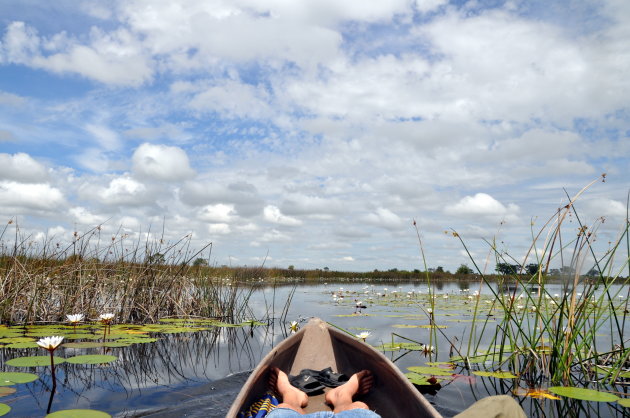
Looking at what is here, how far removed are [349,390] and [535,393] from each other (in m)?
1.77

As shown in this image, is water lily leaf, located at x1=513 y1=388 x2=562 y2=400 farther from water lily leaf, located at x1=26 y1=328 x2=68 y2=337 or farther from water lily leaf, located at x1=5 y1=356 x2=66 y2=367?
water lily leaf, located at x1=26 y1=328 x2=68 y2=337

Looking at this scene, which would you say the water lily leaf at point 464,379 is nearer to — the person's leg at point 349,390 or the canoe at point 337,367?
the canoe at point 337,367

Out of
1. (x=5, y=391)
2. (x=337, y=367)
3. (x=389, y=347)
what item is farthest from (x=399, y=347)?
(x=5, y=391)

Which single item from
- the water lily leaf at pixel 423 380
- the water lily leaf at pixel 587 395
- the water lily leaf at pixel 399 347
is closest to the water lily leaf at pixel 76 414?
the water lily leaf at pixel 423 380

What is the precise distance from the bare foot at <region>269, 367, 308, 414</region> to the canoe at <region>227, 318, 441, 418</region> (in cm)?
6

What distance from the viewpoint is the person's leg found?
314 centimetres

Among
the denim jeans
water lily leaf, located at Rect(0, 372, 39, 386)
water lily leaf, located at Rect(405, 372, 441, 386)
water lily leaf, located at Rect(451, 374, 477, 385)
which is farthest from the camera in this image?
water lily leaf, located at Rect(451, 374, 477, 385)

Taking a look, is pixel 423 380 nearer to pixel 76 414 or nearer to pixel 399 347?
pixel 399 347

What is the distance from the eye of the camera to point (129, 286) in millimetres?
7543

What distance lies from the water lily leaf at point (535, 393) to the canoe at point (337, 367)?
154cm

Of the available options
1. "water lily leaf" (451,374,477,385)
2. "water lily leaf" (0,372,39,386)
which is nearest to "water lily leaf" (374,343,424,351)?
"water lily leaf" (451,374,477,385)

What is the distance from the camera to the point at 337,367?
387 centimetres

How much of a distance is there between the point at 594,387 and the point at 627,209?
1.71 meters

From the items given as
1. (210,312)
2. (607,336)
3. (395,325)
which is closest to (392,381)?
(395,325)
